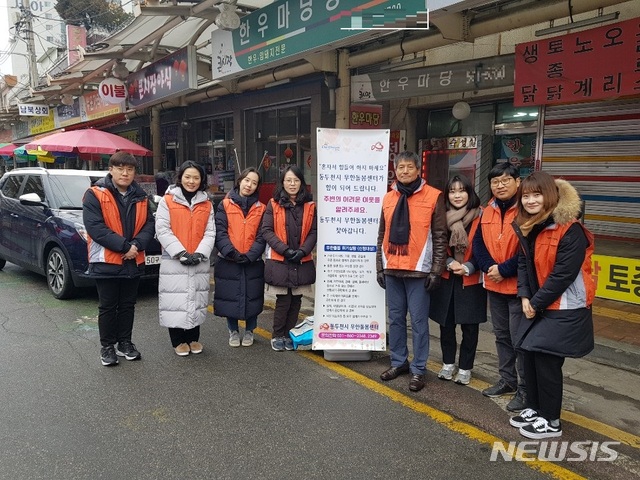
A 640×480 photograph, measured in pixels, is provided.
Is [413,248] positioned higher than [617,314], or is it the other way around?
[413,248]

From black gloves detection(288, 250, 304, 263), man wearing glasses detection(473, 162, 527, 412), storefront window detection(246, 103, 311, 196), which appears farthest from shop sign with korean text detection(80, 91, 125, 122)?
man wearing glasses detection(473, 162, 527, 412)

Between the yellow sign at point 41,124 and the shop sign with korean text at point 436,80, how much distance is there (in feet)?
48.0

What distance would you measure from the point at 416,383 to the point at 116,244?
2.63 m

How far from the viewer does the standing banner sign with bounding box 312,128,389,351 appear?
4.22 metres

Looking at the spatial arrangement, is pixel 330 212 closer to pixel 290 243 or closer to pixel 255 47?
pixel 290 243

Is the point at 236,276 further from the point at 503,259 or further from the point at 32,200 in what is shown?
the point at 32,200

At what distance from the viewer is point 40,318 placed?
564 cm

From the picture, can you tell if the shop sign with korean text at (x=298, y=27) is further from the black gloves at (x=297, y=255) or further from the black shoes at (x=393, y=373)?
the black shoes at (x=393, y=373)

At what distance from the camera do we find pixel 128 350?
4480mm

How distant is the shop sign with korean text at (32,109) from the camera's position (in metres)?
18.4

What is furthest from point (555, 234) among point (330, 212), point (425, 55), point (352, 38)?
point (425, 55)

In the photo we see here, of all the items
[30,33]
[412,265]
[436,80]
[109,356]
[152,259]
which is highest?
[30,33]

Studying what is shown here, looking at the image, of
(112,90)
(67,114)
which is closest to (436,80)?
(112,90)

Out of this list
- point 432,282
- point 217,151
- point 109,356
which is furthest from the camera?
point 217,151
